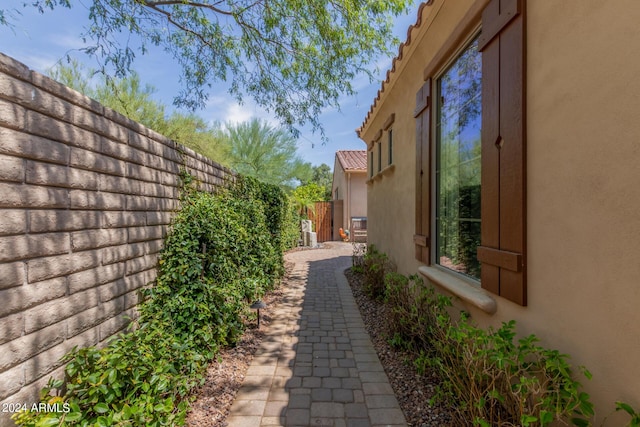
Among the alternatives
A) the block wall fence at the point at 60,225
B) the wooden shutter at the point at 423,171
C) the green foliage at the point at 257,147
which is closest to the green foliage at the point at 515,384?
the wooden shutter at the point at 423,171

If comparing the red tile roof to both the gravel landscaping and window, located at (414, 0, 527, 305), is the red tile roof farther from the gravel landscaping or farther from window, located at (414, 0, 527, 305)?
the gravel landscaping

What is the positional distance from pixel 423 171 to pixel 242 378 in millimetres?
3113

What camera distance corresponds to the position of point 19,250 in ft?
5.09

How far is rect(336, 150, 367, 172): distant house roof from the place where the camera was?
50.2 feet

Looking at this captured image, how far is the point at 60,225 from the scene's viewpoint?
1.80m

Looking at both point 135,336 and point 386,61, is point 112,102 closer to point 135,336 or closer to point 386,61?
point 386,61

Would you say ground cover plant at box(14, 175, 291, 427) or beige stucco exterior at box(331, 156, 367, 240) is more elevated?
beige stucco exterior at box(331, 156, 367, 240)

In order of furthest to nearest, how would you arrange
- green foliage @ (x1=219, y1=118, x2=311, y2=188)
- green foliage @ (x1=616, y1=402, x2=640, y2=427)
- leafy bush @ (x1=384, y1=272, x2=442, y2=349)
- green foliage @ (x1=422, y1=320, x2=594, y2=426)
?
green foliage @ (x1=219, y1=118, x2=311, y2=188)
leafy bush @ (x1=384, y1=272, x2=442, y2=349)
green foliage @ (x1=422, y1=320, x2=594, y2=426)
green foliage @ (x1=616, y1=402, x2=640, y2=427)

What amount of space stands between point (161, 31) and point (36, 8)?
162cm

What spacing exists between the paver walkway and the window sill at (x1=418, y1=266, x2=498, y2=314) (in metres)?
1.07

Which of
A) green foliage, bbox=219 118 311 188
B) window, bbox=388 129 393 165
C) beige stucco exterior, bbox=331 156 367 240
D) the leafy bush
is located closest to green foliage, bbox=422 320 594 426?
the leafy bush

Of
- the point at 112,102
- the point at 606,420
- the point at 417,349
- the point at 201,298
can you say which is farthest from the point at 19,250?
the point at 112,102

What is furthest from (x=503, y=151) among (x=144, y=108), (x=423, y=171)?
(x=144, y=108)

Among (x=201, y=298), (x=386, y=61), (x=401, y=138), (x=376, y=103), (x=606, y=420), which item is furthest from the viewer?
(x=376, y=103)
